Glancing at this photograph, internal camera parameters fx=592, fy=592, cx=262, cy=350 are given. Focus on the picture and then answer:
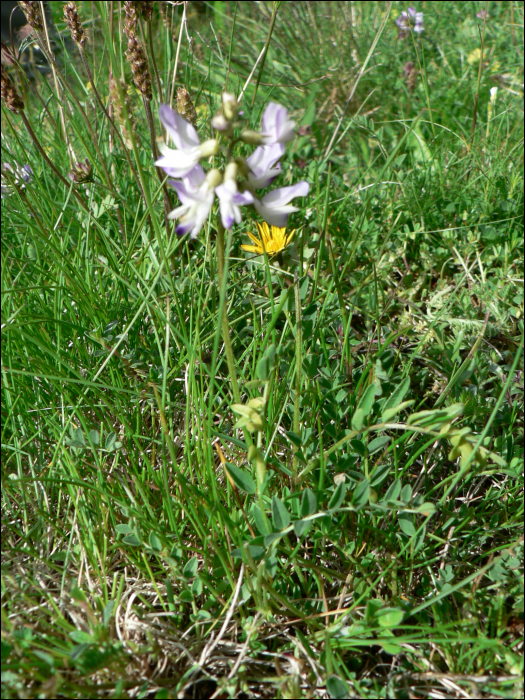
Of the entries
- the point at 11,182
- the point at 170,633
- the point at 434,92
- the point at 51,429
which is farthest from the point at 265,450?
the point at 434,92

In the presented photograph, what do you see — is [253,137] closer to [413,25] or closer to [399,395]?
[399,395]

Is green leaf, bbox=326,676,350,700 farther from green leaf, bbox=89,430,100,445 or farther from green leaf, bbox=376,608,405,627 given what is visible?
green leaf, bbox=89,430,100,445

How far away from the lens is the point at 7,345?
155 cm

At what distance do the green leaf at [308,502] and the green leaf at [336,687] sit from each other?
0.99 feet

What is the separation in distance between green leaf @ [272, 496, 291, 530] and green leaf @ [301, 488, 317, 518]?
1.4 inches

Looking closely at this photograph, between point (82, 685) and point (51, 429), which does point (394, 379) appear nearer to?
point (51, 429)

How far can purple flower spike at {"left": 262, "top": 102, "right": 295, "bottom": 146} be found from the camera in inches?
39.5

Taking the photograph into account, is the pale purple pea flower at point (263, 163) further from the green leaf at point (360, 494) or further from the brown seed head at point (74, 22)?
the brown seed head at point (74, 22)

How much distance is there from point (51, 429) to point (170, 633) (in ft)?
1.99

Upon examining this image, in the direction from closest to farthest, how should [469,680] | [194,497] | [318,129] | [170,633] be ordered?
1. [469,680]
2. [170,633]
3. [194,497]
4. [318,129]

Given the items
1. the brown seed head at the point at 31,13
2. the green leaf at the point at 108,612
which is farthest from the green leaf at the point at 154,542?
the brown seed head at the point at 31,13

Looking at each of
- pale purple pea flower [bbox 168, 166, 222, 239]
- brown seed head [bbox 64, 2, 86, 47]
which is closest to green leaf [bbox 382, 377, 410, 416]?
pale purple pea flower [bbox 168, 166, 222, 239]

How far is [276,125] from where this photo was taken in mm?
1021

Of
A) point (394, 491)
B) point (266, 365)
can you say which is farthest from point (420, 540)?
point (266, 365)
